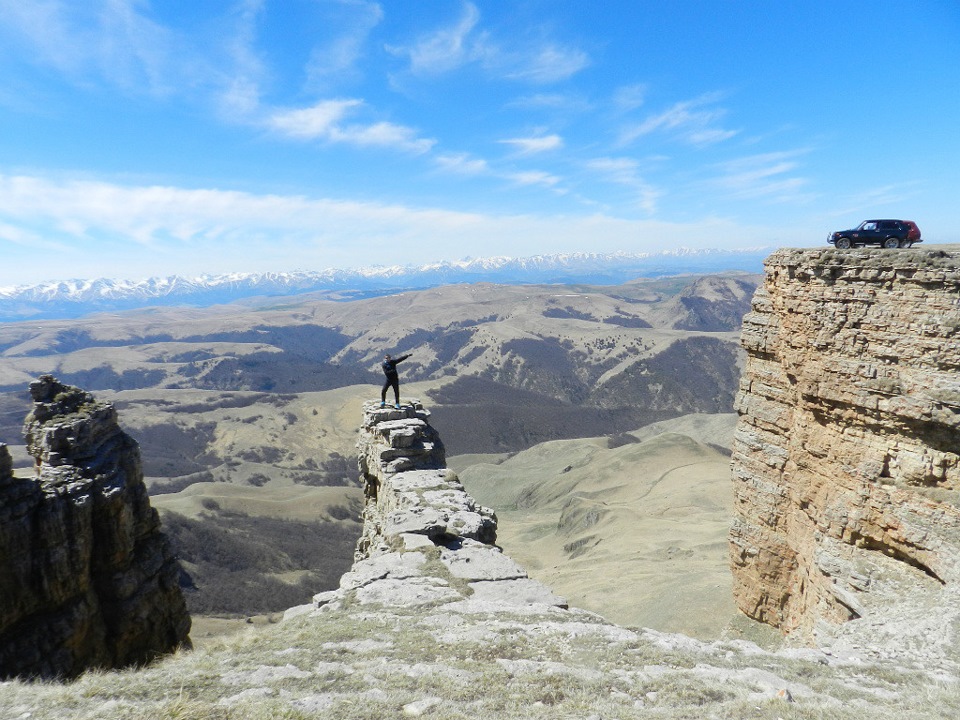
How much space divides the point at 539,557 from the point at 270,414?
121338 mm

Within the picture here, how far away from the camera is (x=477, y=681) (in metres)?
7.15

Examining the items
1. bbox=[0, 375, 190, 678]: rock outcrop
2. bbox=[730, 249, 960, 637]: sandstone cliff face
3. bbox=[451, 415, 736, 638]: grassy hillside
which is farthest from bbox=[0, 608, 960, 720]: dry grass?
bbox=[451, 415, 736, 638]: grassy hillside

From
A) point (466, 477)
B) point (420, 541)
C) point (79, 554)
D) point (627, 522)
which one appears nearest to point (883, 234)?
point (420, 541)

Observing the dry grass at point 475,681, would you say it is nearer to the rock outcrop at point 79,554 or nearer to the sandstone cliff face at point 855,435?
the sandstone cliff face at point 855,435

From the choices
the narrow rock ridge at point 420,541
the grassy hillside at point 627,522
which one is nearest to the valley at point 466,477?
the grassy hillside at point 627,522

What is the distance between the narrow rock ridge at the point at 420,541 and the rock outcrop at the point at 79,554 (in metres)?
7.68

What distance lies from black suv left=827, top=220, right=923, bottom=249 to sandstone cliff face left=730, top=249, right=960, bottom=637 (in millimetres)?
2624

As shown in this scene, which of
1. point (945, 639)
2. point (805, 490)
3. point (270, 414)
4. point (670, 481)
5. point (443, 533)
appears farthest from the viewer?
point (270, 414)

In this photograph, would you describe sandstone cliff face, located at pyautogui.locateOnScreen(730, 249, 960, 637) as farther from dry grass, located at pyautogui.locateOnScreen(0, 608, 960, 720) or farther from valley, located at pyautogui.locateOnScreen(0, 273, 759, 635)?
valley, located at pyautogui.locateOnScreen(0, 273, 759, 635)

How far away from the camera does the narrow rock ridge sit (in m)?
11.4

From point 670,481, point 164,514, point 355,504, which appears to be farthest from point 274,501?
point 670,481

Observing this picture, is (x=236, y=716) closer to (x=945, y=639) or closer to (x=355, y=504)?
(x=945, y=639)

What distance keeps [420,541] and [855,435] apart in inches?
468

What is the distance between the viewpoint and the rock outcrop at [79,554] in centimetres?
1491
